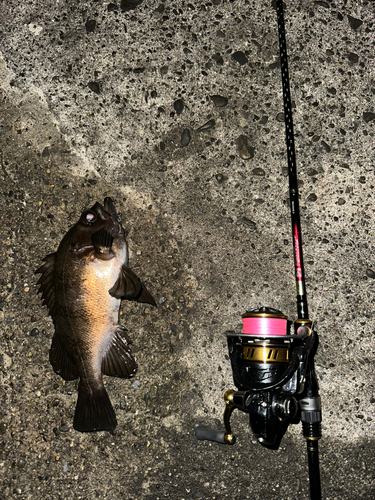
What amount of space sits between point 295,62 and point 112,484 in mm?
2545

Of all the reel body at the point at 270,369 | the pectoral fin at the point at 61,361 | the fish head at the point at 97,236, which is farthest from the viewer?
the pectoral fin at the point at 61,361

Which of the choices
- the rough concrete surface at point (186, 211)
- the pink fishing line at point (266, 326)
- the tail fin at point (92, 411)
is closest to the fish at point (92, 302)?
the tail fin at point (92, 411)

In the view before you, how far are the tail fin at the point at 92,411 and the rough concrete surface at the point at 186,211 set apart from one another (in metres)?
0.12

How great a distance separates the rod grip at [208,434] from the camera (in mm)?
2350

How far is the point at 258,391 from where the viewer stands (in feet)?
6.93

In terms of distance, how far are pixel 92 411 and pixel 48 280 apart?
0.72 meters

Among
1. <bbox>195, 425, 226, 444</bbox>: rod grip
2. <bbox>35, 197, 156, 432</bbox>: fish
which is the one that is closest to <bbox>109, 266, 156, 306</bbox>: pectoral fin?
<bbox>35, 197, 156, 432</bbox>: fish

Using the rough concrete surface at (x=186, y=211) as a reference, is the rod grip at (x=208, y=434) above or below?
below

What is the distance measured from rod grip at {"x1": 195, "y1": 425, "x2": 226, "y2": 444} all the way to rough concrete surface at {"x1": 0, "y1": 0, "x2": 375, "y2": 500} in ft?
0.21

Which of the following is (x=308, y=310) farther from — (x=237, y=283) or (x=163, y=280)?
(x=163, y=280)

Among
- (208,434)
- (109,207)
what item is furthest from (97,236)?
(208,434)

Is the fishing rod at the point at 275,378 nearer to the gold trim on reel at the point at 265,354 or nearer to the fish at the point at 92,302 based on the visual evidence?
the gold trim on reel at the point at 265,354

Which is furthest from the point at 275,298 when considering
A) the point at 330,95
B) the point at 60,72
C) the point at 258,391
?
the point at 60,72

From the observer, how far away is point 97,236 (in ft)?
7.54
